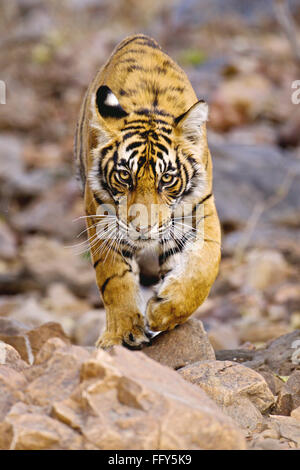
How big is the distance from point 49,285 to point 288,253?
3.45m

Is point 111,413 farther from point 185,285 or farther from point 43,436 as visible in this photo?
point 185,285

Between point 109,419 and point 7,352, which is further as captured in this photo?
point 7,352

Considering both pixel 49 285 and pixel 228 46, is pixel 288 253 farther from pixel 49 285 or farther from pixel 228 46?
pixel 228 46

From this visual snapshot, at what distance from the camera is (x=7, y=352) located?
369cm

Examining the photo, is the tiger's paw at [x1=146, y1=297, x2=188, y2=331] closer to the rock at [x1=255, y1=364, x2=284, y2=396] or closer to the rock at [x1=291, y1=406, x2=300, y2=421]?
the rock at [x1=255, y1=364, x2=284, y2=396]

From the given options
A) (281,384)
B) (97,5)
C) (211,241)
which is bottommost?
(281,384)

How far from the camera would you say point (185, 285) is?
15.1 feet


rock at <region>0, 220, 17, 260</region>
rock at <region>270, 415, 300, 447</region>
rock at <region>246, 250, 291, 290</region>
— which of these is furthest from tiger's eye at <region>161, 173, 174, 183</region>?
rock at <region>0, 220, 17, 260</region>

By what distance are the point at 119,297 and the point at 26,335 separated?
695mm

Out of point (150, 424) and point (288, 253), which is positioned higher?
point (288, 253)

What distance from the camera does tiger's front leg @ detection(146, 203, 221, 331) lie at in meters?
4.58
